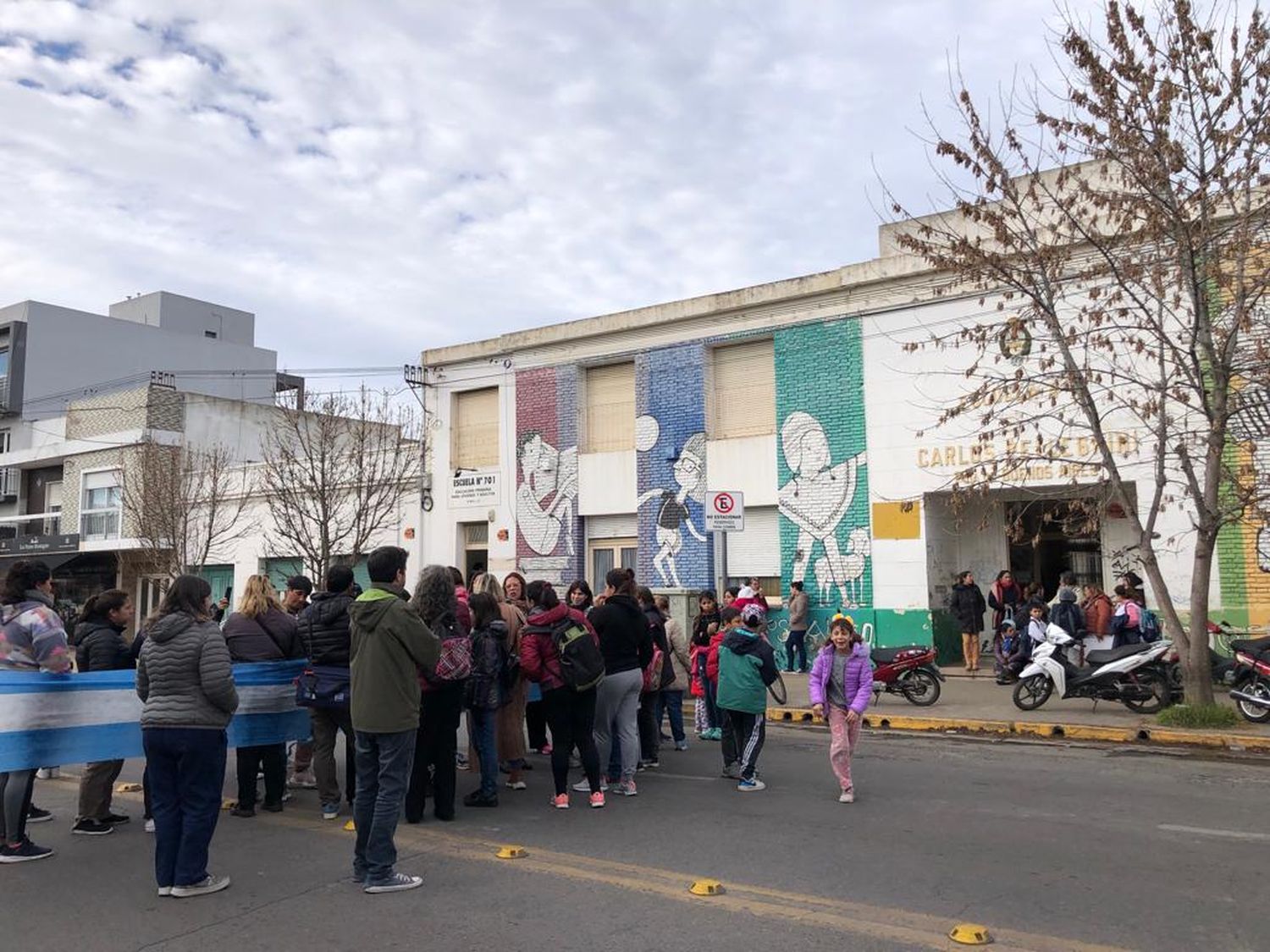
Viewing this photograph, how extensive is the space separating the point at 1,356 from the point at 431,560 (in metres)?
30.1

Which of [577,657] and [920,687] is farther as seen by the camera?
[920,687]

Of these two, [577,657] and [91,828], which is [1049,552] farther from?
[91,828]

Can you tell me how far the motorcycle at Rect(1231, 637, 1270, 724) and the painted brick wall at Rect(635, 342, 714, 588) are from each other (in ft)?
33.4

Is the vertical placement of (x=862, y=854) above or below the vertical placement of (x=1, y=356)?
below

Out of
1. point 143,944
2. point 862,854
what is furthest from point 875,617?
point 143,944

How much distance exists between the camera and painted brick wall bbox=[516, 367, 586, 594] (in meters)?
22.2

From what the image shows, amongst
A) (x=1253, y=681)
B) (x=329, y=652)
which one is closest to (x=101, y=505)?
(x=329, y=652)

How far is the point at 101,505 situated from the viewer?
3500cm

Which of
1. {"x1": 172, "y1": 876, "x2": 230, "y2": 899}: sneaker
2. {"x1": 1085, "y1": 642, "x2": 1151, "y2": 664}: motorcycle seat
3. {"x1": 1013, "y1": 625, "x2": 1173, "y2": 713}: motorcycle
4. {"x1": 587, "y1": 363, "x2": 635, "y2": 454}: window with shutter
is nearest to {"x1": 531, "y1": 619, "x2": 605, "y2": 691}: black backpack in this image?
{"x1": 172, "y1": 876, "x2": 230, "y2": 899}: sneaker

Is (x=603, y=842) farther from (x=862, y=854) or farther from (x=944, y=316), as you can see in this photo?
(x=944, y=316)

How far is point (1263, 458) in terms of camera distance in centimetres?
1465

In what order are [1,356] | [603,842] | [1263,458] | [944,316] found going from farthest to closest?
[1,356] → [944,316] → [1263,458] → [603,842]

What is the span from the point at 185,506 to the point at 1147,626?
23.5 metres

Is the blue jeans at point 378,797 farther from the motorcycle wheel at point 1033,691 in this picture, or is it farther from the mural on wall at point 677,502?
the mural on wall at point 677,502
